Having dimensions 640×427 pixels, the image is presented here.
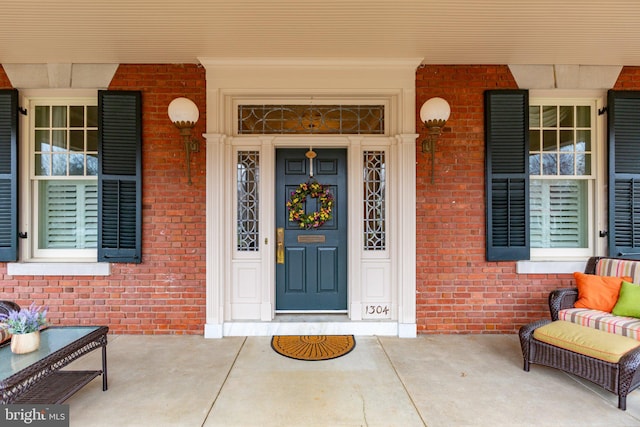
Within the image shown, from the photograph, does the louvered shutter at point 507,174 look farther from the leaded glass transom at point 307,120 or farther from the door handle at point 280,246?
the door handle at point 280,246

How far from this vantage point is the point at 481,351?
3.29m

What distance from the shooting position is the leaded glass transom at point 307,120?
385cm

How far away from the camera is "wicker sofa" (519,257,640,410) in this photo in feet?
7.60

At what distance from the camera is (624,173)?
3.72 m

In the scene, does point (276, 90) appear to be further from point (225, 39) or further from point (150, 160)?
point (150, 160)

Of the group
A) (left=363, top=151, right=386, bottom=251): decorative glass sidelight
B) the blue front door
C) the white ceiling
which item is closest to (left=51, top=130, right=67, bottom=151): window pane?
the white ceiling

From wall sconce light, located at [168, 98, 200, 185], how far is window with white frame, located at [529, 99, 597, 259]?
398cm

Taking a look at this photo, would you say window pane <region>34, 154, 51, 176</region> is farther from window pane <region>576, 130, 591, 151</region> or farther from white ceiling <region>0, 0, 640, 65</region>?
window pane <region>576, 130, 591, 151</region>

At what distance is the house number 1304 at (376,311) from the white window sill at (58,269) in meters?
3.07

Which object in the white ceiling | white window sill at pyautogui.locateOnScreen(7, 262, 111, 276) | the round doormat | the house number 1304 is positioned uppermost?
the white ceiling

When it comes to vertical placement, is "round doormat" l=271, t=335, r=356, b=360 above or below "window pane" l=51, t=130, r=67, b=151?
below

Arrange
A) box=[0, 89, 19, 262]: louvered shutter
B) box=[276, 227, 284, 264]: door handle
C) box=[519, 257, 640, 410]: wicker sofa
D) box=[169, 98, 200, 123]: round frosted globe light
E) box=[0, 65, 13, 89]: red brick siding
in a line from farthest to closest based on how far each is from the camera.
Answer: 1. box=[276, 227, 284, 264]: door handle
2. box=[0, 65, 13, 89]: red brick siding
3. box=[0, 89, 19, 262]: louvered shutter
4. box=[169, 98, 200, 123]: round frosted globe light
5. box=[519, 257, 640, 410]: wicker sofa

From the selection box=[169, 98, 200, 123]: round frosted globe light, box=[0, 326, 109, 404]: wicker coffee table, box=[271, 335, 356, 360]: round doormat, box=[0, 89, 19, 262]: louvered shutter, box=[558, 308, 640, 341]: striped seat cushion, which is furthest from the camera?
box=[0, 89, 19, 262]: louvered shutter

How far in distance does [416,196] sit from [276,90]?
206 centimetres
